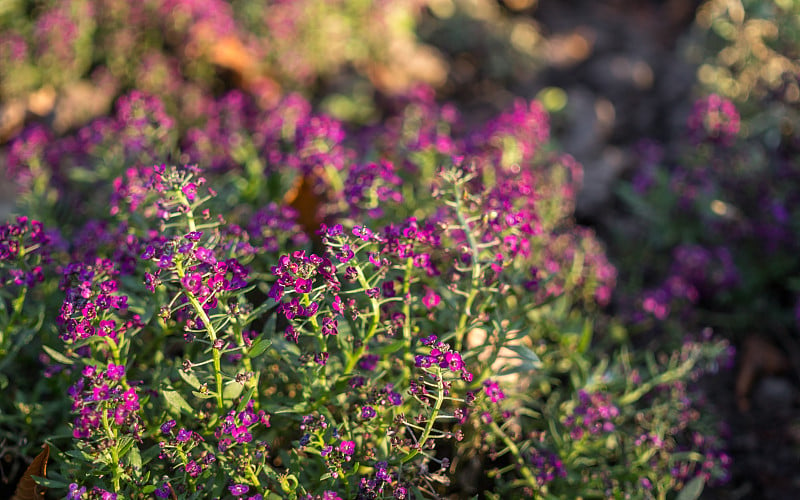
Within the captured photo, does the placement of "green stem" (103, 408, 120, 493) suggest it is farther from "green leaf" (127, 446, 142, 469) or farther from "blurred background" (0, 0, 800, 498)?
"blurred background" (0, 0, 800, 498)

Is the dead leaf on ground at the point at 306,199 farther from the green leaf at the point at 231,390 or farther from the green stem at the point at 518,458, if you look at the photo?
the green stem at the point at 518,458

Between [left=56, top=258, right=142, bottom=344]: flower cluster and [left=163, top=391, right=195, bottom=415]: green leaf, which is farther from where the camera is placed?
[left=163, top=391, right=195, bottom=415]: green leaf

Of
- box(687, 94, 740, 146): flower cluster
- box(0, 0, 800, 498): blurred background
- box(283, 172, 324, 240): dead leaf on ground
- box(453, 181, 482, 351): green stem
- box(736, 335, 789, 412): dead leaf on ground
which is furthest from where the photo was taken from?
box(687, 94, 740, 146): flower cluster

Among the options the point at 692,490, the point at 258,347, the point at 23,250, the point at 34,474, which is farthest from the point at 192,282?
the point at 692,490

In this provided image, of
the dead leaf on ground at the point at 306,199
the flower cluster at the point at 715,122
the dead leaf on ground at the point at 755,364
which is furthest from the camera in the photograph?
the flower cluster at the point at 715,122

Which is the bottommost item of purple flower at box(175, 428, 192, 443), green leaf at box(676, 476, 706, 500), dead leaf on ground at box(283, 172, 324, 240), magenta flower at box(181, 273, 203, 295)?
green leaf at box(676, 476, 706, 500)

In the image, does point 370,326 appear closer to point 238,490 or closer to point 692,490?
point 238,490

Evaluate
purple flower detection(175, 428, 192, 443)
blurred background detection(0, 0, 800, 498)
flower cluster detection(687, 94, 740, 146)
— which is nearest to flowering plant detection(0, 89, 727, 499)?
purple flower detection(175, 428, 192, 443)

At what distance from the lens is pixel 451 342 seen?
281 cm

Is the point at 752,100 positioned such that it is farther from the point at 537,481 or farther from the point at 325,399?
the point at 325,399

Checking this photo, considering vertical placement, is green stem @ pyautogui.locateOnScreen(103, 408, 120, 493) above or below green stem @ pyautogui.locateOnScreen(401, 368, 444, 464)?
below

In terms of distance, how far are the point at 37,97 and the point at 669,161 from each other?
17.3ft

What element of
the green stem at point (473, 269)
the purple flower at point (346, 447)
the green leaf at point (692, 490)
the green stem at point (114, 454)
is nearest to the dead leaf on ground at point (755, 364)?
the green leaf at point (692, 490)

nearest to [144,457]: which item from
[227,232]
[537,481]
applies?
[227,232]
